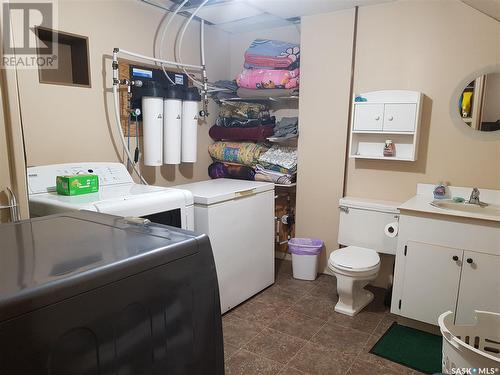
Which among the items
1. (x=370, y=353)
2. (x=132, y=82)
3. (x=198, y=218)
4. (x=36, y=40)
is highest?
(x=36, y=40)

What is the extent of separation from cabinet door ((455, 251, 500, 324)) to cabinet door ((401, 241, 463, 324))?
0.04 meters

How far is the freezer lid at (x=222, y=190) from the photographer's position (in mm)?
2406

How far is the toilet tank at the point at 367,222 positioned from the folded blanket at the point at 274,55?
136 cm

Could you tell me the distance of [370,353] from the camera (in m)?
2.17

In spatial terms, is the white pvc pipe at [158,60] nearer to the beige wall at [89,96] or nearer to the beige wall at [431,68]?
the beige wall at [89,96]

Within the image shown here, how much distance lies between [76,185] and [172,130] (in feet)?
3.49

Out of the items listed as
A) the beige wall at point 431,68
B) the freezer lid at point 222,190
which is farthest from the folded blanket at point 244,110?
the beige wall at point 431,68

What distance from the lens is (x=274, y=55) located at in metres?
3.29

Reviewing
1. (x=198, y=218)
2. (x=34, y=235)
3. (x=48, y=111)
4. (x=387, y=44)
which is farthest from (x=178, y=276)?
(x=387, y=44)

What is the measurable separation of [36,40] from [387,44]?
253cm

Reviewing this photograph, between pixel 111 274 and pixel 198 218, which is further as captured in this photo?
pixel 198 218

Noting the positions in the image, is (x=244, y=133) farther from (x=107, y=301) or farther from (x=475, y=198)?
(x=107, y=301)

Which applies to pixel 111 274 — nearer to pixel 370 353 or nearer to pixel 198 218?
pixel 198 218

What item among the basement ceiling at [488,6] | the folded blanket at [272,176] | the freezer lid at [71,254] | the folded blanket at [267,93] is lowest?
the folded blanket at [272,176]
